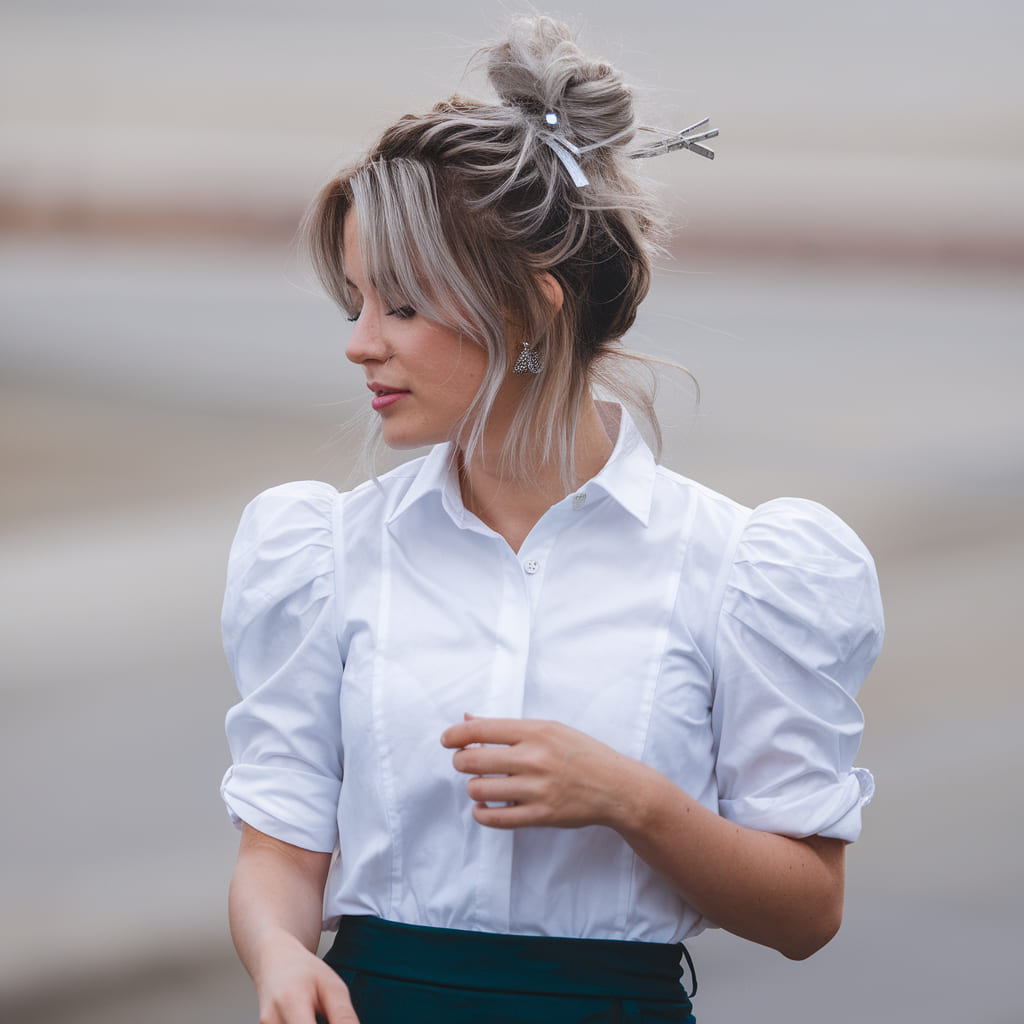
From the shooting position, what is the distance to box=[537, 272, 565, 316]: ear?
87 cm

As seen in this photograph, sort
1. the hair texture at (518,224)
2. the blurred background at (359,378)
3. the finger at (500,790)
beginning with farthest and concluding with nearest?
the blurred background at (359,378), the hair texture at (518,224), the finger at (500,790)

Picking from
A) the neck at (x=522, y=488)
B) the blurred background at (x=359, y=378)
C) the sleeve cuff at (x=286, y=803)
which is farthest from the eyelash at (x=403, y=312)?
the blurred background at (x=359, y=378)

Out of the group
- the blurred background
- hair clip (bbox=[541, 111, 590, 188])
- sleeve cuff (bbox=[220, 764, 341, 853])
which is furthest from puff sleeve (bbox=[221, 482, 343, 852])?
the blurred background

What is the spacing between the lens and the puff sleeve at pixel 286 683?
34.6 inches

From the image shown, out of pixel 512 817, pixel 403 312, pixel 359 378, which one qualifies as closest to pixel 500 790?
pixel 512 817

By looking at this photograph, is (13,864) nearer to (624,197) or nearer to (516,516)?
(516,516)

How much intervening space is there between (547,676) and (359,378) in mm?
760

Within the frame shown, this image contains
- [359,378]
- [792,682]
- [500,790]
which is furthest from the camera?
[359,378]

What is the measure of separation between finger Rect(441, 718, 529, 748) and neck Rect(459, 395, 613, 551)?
0.63 ft

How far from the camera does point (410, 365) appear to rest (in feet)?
2.78

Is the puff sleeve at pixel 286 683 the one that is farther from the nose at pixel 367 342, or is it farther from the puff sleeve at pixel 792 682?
the puff sleeve at pixel 792 682

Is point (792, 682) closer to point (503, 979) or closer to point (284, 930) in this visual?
point (503, 979)

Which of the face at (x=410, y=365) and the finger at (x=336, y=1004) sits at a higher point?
the face at (x=410, y=365)

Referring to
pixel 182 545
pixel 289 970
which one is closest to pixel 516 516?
pixel 289 970
